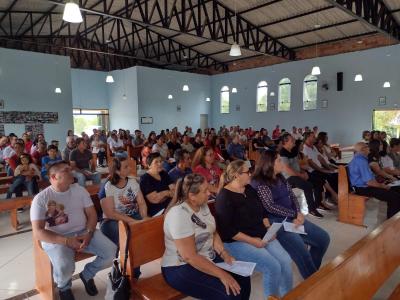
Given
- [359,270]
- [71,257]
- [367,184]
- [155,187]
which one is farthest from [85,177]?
[359,270]

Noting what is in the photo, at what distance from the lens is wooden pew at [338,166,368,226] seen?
13.7ft

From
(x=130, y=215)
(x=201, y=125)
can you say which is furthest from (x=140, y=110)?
(x=130, y=215)

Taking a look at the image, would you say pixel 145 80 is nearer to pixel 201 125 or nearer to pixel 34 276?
pixel 201 125

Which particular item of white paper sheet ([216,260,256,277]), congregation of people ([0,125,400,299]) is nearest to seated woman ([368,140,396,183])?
congregation of people ([0,125,400,299])

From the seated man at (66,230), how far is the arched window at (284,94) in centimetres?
1364

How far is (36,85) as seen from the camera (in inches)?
468

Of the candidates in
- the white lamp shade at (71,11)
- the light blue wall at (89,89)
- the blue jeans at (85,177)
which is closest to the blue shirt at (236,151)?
the blue jeans at (85,177)

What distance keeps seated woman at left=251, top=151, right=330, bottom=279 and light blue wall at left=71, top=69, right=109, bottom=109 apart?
47.4ft

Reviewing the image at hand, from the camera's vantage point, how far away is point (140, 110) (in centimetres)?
1543

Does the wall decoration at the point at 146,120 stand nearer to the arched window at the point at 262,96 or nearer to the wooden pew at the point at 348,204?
the arched window at the point at 262,96

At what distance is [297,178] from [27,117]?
1063 centimetres

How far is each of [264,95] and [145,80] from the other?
5909 mm

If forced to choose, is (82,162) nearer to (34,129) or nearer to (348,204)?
(348,204)

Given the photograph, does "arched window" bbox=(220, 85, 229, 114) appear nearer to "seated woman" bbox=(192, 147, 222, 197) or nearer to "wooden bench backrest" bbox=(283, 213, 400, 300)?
"seated woman" bbox=(192, 147, 222, 197)
